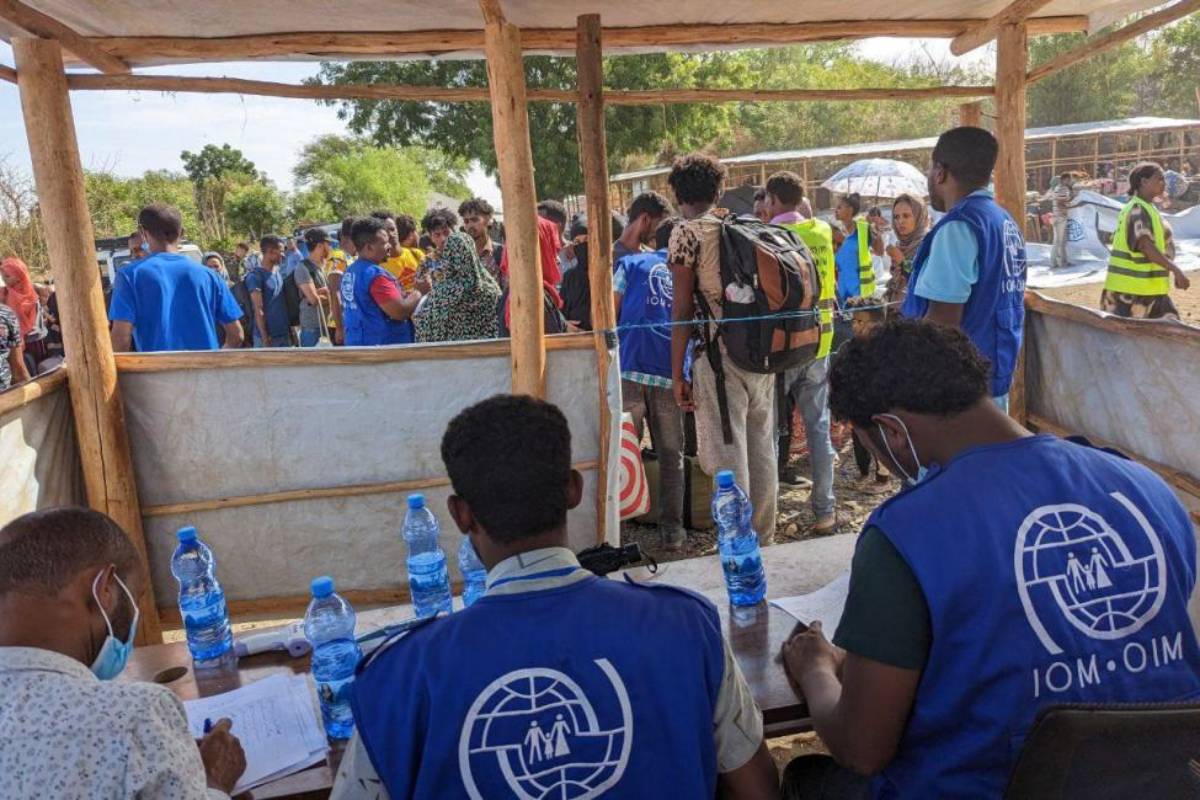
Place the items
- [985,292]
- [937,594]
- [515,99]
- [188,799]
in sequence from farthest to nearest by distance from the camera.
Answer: [515,99] → [985,292] → [937,594] → [188,799]

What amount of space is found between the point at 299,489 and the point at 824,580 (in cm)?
270

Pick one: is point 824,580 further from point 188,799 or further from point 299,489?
point 299,489

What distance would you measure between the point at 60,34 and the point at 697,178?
283cm

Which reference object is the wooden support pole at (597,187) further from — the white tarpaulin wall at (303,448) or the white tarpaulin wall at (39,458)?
the white tarpaulin wall at (39,458)

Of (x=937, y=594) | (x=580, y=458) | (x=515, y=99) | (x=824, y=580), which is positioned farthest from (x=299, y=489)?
(x=937, y=594)

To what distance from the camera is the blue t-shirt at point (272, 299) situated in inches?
420

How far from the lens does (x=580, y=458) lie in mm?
4598

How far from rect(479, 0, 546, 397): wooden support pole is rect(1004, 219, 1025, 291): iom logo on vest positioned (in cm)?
199

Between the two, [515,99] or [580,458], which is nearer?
[515,99]

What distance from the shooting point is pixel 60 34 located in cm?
378

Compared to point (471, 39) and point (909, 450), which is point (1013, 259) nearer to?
point (909, 450)

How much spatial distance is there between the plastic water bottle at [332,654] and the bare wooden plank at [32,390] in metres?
1.95

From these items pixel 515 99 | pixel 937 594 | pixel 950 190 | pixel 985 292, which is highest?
pixel 515 99

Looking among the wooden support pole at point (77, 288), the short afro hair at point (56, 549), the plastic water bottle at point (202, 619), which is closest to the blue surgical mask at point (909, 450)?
the short afro hair at point (56, 549)
